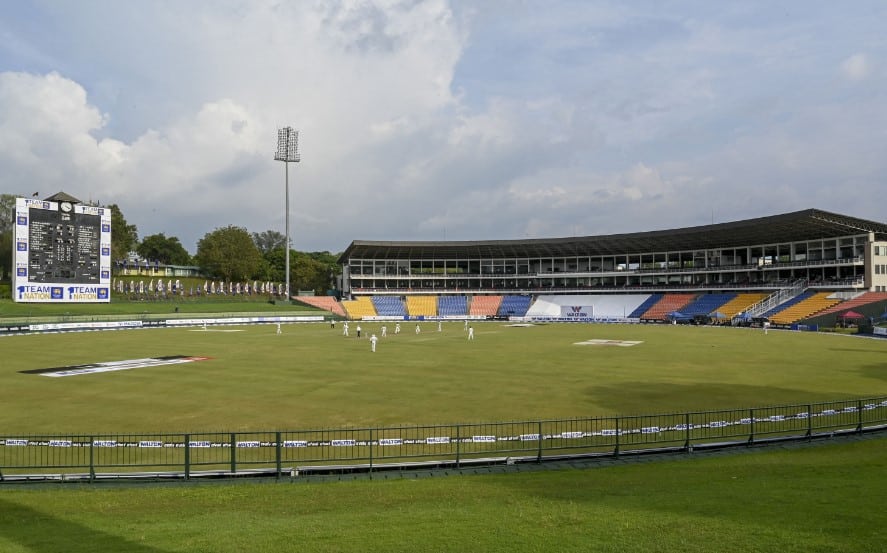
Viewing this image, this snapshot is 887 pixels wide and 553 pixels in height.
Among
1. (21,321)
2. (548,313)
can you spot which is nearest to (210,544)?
(21,321)

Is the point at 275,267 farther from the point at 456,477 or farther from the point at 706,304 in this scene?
the point at 456,477

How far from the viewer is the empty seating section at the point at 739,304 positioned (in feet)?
289

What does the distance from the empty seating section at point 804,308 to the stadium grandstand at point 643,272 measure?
14 cm

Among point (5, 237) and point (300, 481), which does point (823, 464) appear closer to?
point (300, 481)

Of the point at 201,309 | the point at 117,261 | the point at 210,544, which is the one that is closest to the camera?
the point at 210,544

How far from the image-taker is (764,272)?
97.1 m

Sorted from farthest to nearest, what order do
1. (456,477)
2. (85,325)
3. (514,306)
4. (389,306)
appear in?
(389,306) → (514,306) → (85,325) → (456,477)

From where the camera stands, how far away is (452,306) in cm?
11456

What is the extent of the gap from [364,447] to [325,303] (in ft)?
308

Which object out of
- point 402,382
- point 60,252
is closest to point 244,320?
point 60,252

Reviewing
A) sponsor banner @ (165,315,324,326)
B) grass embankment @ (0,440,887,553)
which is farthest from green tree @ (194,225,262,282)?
grass embankment @ (0,440,887,553)

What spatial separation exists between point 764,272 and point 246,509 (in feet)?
334

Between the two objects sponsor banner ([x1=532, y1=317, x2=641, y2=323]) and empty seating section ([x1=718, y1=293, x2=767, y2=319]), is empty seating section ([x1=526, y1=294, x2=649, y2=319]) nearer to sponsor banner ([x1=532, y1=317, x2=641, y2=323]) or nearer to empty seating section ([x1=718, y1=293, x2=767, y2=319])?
sponsor banner ([x1=532, y1=317, x2=641, y2=323])

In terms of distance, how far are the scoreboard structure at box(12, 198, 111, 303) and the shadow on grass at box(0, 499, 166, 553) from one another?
222 feet
